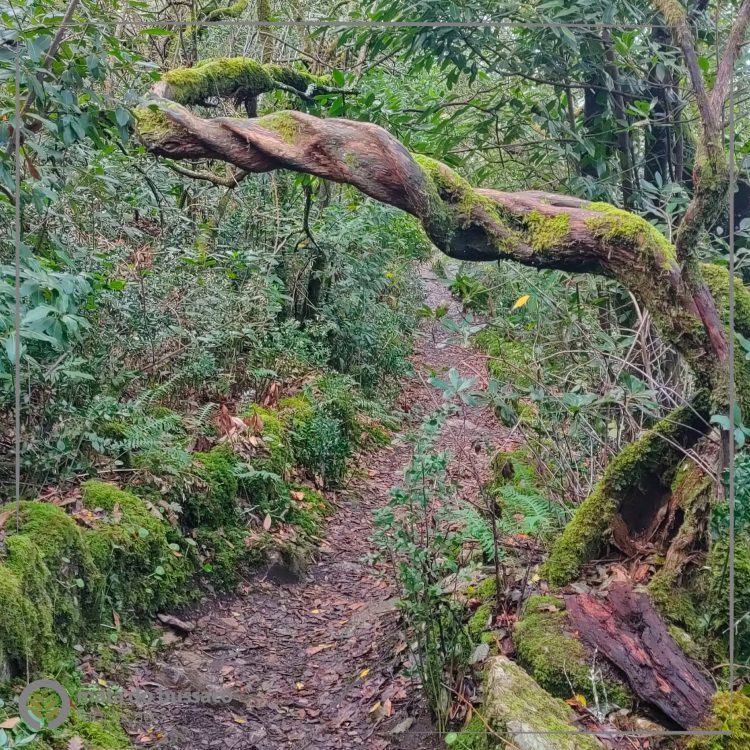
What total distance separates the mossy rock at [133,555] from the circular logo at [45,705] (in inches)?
34.0

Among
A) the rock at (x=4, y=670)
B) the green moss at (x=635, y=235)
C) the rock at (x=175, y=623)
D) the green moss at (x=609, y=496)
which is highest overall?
the green moss at (x=635, y=235)

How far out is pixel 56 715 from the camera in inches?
115

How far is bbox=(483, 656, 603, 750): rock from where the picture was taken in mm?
2545

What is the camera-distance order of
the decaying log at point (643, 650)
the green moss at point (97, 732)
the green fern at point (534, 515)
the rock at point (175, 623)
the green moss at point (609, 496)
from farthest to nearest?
the rock at point (175, 623) < the green fern at point (534, 515) < the green moss at point (609, 496) < the green moss at point (97, 732) < the decaying log at point (643, 650)

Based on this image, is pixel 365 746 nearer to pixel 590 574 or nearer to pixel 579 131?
pixel 590 574

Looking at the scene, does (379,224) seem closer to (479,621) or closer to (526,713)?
(479,621)

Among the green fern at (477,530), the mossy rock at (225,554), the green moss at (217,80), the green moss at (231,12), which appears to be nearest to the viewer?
the green fern at (477,530)

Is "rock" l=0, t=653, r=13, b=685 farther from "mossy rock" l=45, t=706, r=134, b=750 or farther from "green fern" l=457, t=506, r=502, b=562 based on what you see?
"green fern" l=457, t=506, r=502, b=562

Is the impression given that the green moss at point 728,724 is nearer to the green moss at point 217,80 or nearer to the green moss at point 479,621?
the green moss at point 479,621

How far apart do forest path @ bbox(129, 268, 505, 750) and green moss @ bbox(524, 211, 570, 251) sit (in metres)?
0.71

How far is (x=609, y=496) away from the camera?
356cm

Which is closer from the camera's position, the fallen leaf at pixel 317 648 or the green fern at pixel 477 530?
the green fern at pixel 477 530

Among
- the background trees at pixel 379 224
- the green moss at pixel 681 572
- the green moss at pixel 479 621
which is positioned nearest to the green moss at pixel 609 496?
the background trees at pixel 379 224

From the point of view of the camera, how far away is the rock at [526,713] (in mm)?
2545
